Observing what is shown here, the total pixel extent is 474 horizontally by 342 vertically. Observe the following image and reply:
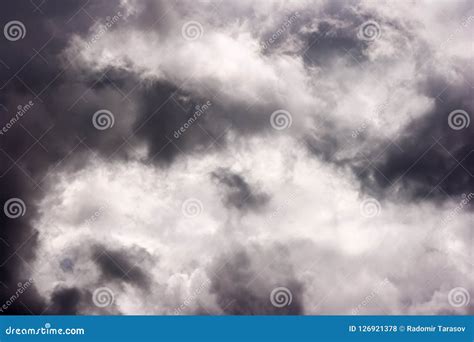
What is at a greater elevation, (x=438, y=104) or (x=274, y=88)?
(x=438, y=104)

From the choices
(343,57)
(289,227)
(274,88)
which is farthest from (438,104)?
(289,227)

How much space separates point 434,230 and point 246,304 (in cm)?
822

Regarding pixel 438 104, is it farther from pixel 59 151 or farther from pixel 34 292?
pixel 34 292

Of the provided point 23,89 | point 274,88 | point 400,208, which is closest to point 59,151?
point 23,89

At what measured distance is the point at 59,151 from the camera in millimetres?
15383

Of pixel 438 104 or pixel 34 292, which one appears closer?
pixel 34 292

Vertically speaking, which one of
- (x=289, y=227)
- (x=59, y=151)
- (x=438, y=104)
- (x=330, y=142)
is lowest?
(x=59, y=151)

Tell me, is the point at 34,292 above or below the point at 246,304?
below

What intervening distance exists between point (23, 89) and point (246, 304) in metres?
12.5

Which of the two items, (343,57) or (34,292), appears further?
(343,57)

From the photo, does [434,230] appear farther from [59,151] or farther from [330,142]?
[59,151]
